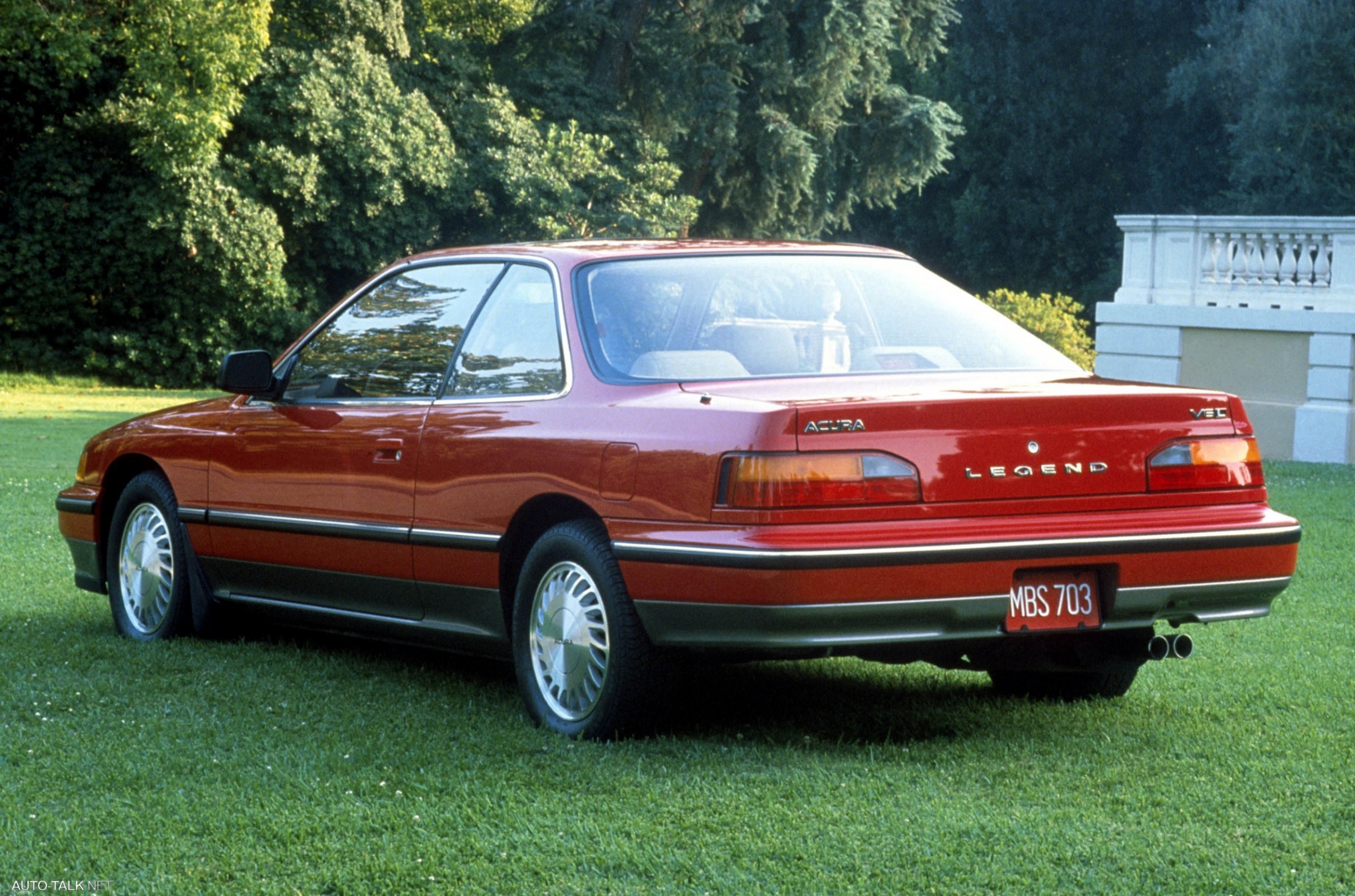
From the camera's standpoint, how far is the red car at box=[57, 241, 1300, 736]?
4.79 metres

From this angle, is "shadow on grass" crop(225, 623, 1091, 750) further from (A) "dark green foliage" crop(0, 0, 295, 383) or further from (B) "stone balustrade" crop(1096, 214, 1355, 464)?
(A) "dark green foliage" crop(0, 0, 295, 383)

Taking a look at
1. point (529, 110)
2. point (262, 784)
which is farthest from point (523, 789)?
point (529, 110)

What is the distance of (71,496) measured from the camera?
306 inches

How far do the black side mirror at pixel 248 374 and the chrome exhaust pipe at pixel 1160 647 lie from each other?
3.37m

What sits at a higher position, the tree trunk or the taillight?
the tree trunk

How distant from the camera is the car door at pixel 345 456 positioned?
6105 mm

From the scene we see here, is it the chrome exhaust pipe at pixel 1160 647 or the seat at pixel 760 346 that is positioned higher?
the seat at pixel 760 346

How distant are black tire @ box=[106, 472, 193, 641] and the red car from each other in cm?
54

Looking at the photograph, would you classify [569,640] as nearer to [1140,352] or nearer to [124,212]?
[1140,352]

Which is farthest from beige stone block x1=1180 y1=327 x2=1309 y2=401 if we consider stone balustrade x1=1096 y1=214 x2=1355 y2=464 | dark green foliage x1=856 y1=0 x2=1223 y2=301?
dark green foliage x1=856 y1=0 x2=1223 y2=301

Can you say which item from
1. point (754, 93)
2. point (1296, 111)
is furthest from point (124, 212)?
point (1296, 111)

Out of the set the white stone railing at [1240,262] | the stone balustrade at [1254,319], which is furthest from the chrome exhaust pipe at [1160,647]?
the white stone railing at [1240,262]

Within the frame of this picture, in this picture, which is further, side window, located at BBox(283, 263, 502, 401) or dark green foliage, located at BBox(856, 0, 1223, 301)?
dark green foliage, located at BBox(856, 0, 1223, 301)

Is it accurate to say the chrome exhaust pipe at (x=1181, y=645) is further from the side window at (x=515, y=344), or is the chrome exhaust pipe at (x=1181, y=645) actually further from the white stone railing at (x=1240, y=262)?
the white stone railing at (x=1240, y=262)
